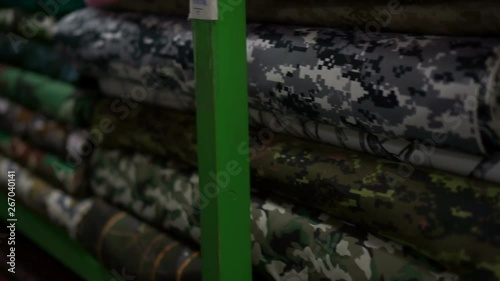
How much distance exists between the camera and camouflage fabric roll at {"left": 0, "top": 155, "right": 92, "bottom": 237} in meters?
1.15

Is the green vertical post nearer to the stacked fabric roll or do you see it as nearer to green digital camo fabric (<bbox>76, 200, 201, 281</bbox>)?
the stacked fabric roll

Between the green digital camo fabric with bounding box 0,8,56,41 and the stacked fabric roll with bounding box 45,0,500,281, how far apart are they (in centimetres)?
33

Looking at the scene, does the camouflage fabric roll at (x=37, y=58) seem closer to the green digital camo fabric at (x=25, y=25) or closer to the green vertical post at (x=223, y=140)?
the green digital camo fabric at (x=25, y=25)

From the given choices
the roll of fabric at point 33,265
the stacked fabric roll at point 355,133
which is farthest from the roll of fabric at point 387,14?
the roll of fabric at point 33,265

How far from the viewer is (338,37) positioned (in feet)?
2.32

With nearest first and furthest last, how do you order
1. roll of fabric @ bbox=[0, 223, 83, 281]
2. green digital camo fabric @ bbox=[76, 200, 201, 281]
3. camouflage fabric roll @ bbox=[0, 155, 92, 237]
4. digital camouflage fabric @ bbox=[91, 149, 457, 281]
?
1. digital camouflage fabric @ bbox=[91, 149, 457, 281]
2. green digital camo fabric @ bbox=[76, 200, 201, 281]
3. camouflage fabric roll @ bbox=[0, 155, 92, 237]
4. roll of fabric @ bbox=[0, 223, 83, 281]

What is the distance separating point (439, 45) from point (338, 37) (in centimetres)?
13

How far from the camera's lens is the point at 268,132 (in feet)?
2.78

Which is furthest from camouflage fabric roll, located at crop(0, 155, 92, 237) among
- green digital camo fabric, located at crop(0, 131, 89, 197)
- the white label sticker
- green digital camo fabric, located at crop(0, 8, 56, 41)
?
the white label sticker

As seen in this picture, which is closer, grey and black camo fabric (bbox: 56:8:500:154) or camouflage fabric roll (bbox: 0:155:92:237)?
grey and black camo fabric (bbox: 56:8:500:154)

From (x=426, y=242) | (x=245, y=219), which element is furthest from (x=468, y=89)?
(x=245, y=219)

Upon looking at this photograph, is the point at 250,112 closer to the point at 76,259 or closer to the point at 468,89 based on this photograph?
the point at 468,89

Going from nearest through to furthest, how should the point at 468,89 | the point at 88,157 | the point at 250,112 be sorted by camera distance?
1. the point at 468,89
2. the point at 250,112
3. the point at 88,157

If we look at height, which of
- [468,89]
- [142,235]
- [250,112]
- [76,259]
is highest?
[468,89]
